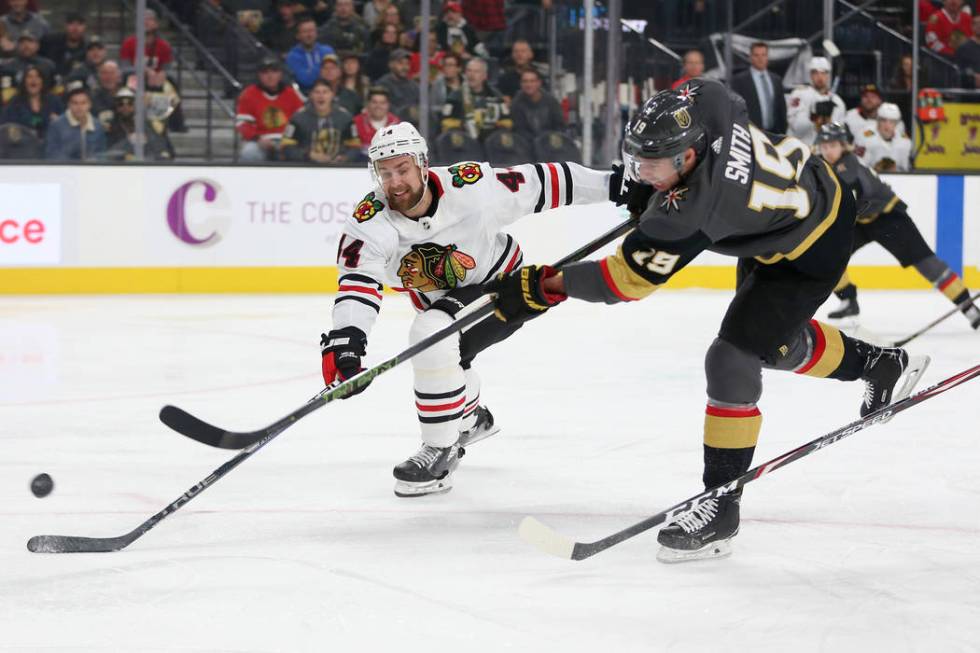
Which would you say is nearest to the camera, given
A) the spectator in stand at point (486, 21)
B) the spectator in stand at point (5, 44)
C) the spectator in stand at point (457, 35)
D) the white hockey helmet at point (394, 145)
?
the white hockey helmet at point (394, 145)

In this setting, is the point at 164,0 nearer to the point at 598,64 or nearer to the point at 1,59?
the point at 1,59

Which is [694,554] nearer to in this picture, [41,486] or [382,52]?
[41,486]

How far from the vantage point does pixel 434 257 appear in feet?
10.8

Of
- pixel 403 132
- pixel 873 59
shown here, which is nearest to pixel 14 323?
pixel 403 132

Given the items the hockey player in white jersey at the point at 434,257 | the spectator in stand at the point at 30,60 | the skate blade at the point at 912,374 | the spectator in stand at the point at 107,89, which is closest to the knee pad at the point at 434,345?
the hockey player in white jersey at the point at 434,257

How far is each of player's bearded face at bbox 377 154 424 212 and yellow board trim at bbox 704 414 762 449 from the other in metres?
0.87

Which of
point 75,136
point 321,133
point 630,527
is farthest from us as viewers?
point 321,133

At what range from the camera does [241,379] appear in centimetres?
500

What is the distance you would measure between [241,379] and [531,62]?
13.4 feet

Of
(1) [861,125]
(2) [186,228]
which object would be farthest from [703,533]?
(1) [861,125]

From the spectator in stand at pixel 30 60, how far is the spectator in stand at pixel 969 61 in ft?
18.7

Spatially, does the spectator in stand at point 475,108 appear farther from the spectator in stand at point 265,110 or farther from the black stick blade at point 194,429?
the black stick blade at point 194,429

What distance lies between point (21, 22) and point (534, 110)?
3.00 meters

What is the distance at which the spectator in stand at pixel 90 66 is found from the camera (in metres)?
7.92
